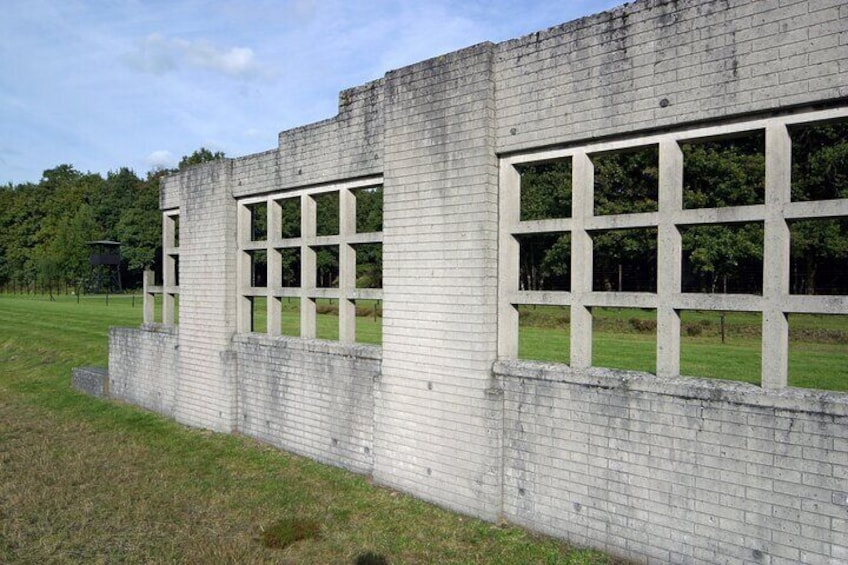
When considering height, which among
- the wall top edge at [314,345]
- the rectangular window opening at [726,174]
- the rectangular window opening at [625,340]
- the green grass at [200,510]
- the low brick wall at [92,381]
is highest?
the rectangular window opening at [726,174]

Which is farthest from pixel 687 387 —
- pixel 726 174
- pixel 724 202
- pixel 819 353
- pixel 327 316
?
pixel 726 174

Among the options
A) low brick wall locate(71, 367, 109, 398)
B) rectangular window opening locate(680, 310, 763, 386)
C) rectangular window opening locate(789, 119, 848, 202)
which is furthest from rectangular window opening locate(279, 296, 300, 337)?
rectangular window opening locate(789, 119, 848, 202)

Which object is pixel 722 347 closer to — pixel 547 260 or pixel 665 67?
pixel 665 67

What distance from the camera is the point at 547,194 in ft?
110

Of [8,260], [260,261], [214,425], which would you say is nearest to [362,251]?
[260,261]

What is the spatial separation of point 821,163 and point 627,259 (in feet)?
29.9

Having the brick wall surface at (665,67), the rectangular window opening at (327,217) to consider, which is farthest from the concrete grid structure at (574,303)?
the rectangular window opening at (327,217)

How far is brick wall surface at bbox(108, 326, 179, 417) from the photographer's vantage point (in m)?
11.0

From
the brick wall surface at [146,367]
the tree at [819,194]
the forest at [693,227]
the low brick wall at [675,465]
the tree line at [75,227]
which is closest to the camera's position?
the low brick wall at [675,465]

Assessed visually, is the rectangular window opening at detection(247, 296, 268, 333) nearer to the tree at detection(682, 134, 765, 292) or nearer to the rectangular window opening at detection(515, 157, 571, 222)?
the rectangular window opening at detection(515, 157, 571, 222)

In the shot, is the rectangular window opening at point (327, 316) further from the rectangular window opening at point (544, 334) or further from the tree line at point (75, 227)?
the tree line at point (75, 227)

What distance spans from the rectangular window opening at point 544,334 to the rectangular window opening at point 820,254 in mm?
7827

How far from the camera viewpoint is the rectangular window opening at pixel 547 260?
30078 mm

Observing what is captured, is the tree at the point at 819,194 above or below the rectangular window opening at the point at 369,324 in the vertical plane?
above
